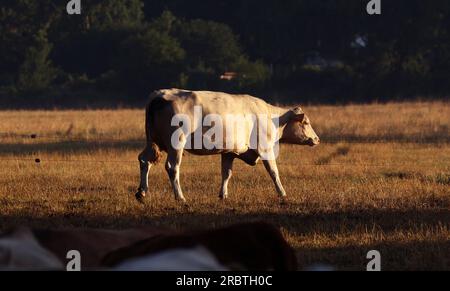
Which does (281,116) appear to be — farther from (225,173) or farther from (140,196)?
(140,196)

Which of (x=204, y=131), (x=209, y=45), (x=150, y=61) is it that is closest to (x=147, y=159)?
(x=204, y=131)

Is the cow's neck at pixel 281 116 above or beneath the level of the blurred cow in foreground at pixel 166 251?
beneath

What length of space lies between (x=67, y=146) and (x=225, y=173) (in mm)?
9369

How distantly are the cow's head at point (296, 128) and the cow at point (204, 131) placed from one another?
109 millimetres

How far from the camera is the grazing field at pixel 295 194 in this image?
10.5 metres

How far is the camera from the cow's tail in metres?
14.3

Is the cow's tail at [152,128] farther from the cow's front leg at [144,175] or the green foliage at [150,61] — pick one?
the green foliage at [150,61]

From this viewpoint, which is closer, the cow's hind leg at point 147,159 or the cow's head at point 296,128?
the cow's hind leg at point 147,159

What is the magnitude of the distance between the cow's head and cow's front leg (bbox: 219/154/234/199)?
1190mm

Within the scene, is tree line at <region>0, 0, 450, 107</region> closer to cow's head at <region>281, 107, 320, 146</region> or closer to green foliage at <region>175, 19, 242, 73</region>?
green foliage at <region>175, 19, 242, 73</region>

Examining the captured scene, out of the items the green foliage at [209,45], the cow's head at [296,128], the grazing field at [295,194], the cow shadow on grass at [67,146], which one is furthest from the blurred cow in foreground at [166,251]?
the green foliage at [209,45]

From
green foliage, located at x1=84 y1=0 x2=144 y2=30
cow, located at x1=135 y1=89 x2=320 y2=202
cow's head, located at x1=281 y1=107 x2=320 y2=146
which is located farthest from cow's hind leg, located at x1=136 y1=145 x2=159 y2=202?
green foliage, located at x1=84 y1=0 x2=144 y2=30

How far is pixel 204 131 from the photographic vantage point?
47.9ft
